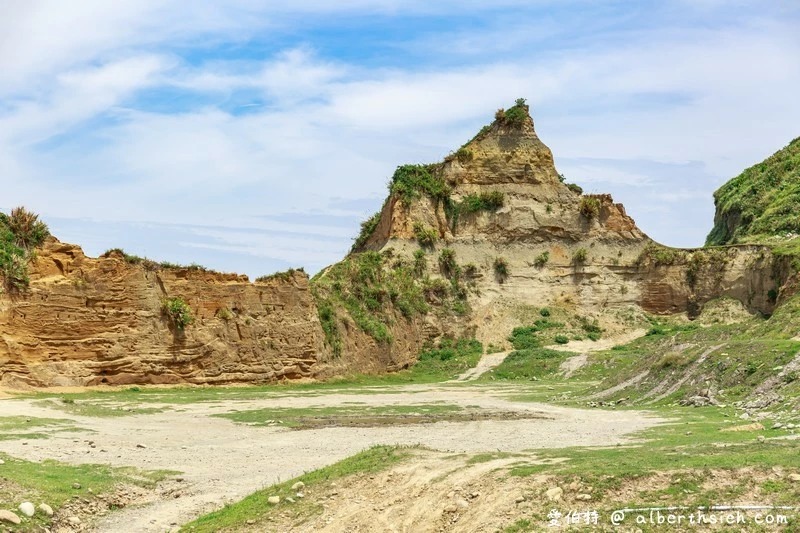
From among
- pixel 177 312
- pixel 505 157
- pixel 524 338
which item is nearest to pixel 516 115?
pixel 505 157

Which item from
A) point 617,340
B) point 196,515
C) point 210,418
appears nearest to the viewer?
point 196,515

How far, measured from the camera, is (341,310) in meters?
56.7

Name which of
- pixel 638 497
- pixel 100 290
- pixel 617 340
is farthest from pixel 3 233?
pixel 617 340

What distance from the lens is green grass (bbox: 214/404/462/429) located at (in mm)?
31141

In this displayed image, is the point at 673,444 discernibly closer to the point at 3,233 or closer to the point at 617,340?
the point at 3,233

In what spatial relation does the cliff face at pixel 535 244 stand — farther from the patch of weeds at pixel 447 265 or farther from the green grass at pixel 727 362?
the green grass at pixel 727 362

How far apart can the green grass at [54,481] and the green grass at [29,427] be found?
4093 millimetres

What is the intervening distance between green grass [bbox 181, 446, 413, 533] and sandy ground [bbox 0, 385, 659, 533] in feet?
2.95

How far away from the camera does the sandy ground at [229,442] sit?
61.7 feet

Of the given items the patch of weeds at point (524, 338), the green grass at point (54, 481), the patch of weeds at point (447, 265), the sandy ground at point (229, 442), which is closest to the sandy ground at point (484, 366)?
the patch of weeds at point (524, 338)

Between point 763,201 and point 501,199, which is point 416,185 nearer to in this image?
point 501,199

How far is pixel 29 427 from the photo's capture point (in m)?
26.2

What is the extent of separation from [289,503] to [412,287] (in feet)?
169

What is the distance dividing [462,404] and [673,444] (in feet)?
62.7
